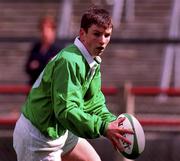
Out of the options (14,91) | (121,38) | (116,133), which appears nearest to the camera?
(116,133)

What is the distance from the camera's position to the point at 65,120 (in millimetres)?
6043

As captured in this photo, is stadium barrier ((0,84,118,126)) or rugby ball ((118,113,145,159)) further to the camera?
stadium barrier ((0,84,118,126))

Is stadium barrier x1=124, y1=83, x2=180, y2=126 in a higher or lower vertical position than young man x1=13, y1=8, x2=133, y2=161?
lower

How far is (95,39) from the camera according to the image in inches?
242

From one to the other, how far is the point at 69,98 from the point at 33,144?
1.79ft

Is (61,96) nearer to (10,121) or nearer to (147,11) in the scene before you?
(10,121)

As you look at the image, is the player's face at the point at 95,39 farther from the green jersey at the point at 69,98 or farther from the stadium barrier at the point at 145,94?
the stadium barrier at the point at 145,94

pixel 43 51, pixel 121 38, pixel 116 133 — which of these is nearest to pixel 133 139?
pixel 116 133

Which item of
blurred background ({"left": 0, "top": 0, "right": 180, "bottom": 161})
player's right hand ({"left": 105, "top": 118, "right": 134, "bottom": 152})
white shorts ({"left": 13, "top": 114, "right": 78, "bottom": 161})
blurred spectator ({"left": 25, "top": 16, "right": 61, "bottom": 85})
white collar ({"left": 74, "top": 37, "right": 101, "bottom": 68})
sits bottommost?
blurred background ({"left": 0, "top": 0, "right": 180, "bottom": 161})

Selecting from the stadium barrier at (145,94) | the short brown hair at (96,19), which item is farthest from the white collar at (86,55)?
the stadium barrier at (145,94)

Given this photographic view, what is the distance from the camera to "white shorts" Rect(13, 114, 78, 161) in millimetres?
6395

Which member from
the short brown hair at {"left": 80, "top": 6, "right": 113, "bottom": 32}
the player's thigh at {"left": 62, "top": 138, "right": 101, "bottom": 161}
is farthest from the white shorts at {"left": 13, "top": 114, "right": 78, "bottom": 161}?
the short brown hair at {"left": 80, "top": 6, "right": 113, "bottom": 32}

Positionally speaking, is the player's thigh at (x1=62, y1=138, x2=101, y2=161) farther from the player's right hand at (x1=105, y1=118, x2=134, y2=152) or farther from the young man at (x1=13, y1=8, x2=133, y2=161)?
the player's right hand at (x1=105, y1=118, x2=134, y2=152)

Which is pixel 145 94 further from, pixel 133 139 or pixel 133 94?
pixel 133 139
